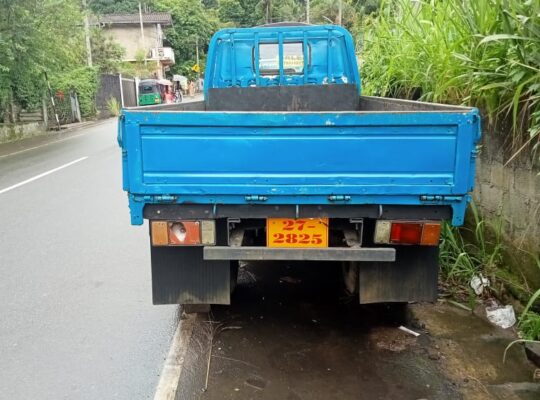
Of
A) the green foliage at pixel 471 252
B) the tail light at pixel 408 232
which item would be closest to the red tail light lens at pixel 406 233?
the tail light at pixel 408 232

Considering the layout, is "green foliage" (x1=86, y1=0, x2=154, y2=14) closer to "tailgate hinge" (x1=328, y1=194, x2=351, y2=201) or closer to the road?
the road

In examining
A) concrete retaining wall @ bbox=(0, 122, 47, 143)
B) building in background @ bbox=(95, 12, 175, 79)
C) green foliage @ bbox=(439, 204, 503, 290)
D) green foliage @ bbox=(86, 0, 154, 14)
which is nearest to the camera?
green foliage @ bbox=(439, 204, 503, 290)

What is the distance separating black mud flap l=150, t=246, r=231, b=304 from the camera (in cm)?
361

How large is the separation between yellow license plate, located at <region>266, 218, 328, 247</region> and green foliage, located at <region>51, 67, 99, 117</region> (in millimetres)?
23467

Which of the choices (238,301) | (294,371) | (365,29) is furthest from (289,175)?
(365,29)

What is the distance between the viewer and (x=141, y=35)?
52.8m

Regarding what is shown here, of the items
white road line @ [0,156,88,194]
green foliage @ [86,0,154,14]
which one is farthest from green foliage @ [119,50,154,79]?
white road line @ [0,156,88,194]

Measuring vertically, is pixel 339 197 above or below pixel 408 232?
above

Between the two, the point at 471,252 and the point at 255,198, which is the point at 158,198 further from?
the point at 471,252

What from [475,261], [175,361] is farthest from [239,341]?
[475,261]

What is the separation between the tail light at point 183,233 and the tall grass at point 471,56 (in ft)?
7.20

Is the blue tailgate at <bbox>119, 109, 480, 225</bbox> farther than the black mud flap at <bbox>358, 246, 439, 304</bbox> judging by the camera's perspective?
No

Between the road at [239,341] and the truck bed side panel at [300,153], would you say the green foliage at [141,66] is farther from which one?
the truck bed side panel at [300,153]

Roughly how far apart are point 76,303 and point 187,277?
135 centimetres
